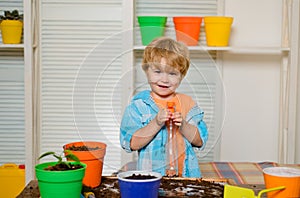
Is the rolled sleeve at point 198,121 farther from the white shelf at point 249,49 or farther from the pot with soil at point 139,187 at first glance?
the white shelf at point 249,49

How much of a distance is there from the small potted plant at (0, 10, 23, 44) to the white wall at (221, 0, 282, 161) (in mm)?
1136

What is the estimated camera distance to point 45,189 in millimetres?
1204

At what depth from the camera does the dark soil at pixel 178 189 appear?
52.8 inches

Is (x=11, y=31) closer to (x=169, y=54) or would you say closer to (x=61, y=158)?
(x=169, y=54)

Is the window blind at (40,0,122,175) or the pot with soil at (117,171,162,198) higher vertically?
the window blind at (40,0,122,175)

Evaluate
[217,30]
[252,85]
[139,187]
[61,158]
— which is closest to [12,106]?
[217,30]

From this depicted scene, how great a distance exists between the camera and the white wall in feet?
9.27

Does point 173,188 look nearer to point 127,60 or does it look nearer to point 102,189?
point 102,189

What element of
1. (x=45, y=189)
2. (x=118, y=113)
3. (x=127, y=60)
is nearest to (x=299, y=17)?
(x=127, y=60)

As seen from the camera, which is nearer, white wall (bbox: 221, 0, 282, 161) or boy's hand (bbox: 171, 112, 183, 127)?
boy's hand (bbox: 171, 112, 183, 127)

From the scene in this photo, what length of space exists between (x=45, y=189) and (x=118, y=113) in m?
0.99

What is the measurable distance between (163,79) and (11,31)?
1.37m

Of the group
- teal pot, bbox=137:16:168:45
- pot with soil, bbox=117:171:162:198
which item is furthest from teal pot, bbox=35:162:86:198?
teal pot, bbox=137:16:168:45

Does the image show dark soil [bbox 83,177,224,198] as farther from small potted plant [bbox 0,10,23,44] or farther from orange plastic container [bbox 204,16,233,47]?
small potted plant [bbox 0,10,23,44]
